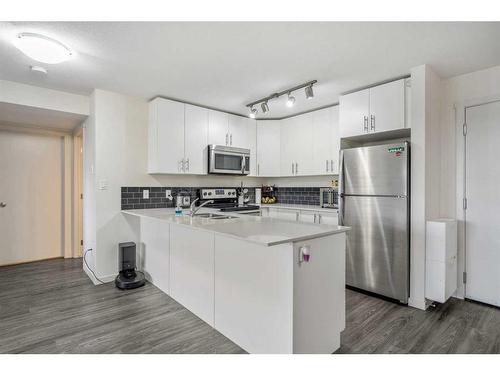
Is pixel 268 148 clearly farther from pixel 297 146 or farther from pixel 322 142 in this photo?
pixel 322 142

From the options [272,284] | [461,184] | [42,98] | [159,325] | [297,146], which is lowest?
[159,325]

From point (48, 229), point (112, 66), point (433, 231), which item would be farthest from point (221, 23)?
point (48, 229)

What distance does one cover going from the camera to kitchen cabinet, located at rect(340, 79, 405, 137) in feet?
8.96

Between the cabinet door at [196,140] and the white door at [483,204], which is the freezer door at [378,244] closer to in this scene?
the white door at [483,204]

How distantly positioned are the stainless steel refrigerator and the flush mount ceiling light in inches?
109

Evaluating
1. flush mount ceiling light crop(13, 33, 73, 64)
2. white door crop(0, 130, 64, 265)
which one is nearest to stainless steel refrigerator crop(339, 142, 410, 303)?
flush mount ceiling light crop(13, 33, 73, 64)

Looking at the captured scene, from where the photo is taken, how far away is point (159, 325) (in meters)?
2.22

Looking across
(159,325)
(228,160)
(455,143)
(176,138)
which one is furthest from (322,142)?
(159,325)

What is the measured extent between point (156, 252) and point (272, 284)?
181 cm

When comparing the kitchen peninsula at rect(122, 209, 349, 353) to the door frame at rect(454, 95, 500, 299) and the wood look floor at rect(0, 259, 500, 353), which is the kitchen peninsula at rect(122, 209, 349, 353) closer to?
the wood look floor at rect(0, 259, 500, 353)

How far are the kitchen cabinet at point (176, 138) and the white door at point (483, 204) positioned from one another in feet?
10.1

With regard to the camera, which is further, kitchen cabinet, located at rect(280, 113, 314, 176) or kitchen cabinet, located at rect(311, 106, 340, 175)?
kitchen cabinet, located at rect(280, 113, 314, 176)

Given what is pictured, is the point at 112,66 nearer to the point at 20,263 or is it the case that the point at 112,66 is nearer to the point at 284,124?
the point at 284,124
